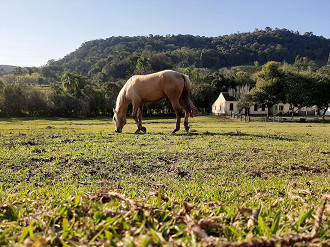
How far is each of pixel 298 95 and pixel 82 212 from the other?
50141mm

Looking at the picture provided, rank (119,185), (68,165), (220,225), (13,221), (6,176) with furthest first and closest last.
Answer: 1. (68,165)
2. (6,176)
3. (119,185)
4. (13,221)
5. (220,225)

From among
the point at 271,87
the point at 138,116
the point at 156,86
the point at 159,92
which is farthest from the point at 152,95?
the point at 271,87

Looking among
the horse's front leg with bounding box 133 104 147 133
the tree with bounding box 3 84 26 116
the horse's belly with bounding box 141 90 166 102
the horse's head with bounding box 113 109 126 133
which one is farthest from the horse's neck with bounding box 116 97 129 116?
the tree with bounding box 3 84 26 116

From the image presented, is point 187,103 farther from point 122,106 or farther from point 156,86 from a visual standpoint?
point 122,106

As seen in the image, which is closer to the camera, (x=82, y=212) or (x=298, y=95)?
(x=82, y=212)

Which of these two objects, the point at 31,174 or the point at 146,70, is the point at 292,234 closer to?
the point at 31,174

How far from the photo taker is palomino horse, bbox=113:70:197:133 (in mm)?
12086

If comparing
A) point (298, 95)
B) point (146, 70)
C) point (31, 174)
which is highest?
point (146, 70)

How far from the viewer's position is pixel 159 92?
41.2 feet

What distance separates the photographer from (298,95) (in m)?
44.6

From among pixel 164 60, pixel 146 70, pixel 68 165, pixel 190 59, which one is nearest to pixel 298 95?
pixel 146 70

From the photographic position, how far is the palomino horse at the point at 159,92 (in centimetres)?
1209

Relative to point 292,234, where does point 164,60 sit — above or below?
above

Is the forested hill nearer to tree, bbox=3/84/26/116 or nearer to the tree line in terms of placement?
the tree line
